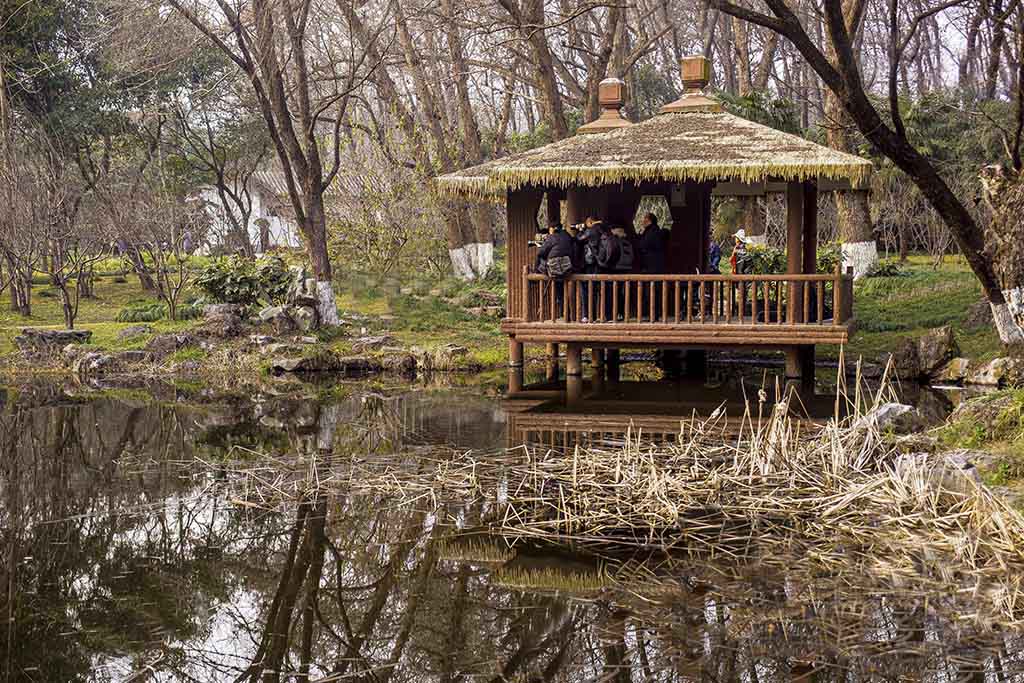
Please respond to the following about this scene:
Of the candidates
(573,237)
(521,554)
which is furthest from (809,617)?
(573,237)

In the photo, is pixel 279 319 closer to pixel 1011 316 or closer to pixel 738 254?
pixel 738 254

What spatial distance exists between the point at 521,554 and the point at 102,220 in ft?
65.6

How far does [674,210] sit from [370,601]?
11.9 m

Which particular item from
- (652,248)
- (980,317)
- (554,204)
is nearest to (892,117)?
(652,248)

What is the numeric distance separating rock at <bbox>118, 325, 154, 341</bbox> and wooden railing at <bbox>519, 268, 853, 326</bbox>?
8471 millimetres

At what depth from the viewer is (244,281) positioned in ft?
72.0

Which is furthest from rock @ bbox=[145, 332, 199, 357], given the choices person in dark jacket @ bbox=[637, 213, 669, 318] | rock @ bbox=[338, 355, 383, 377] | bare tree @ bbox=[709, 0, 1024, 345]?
bare tree @ bbox=[709, 0, 1024, 345]

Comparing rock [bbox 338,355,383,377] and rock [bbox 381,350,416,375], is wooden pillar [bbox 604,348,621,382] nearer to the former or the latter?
rock [bbox 381,350,416,375]

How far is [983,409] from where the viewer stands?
11.0 metres

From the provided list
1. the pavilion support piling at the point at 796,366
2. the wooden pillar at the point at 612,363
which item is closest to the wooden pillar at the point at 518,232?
the wooden pillar at the point at 612,363

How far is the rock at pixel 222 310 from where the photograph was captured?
21.3 metres

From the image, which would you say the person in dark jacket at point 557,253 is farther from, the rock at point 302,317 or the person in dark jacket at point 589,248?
the rock at point 302,317

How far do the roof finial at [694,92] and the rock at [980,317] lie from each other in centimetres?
580

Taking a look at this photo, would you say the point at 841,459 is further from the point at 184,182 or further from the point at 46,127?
the point at 184,182
